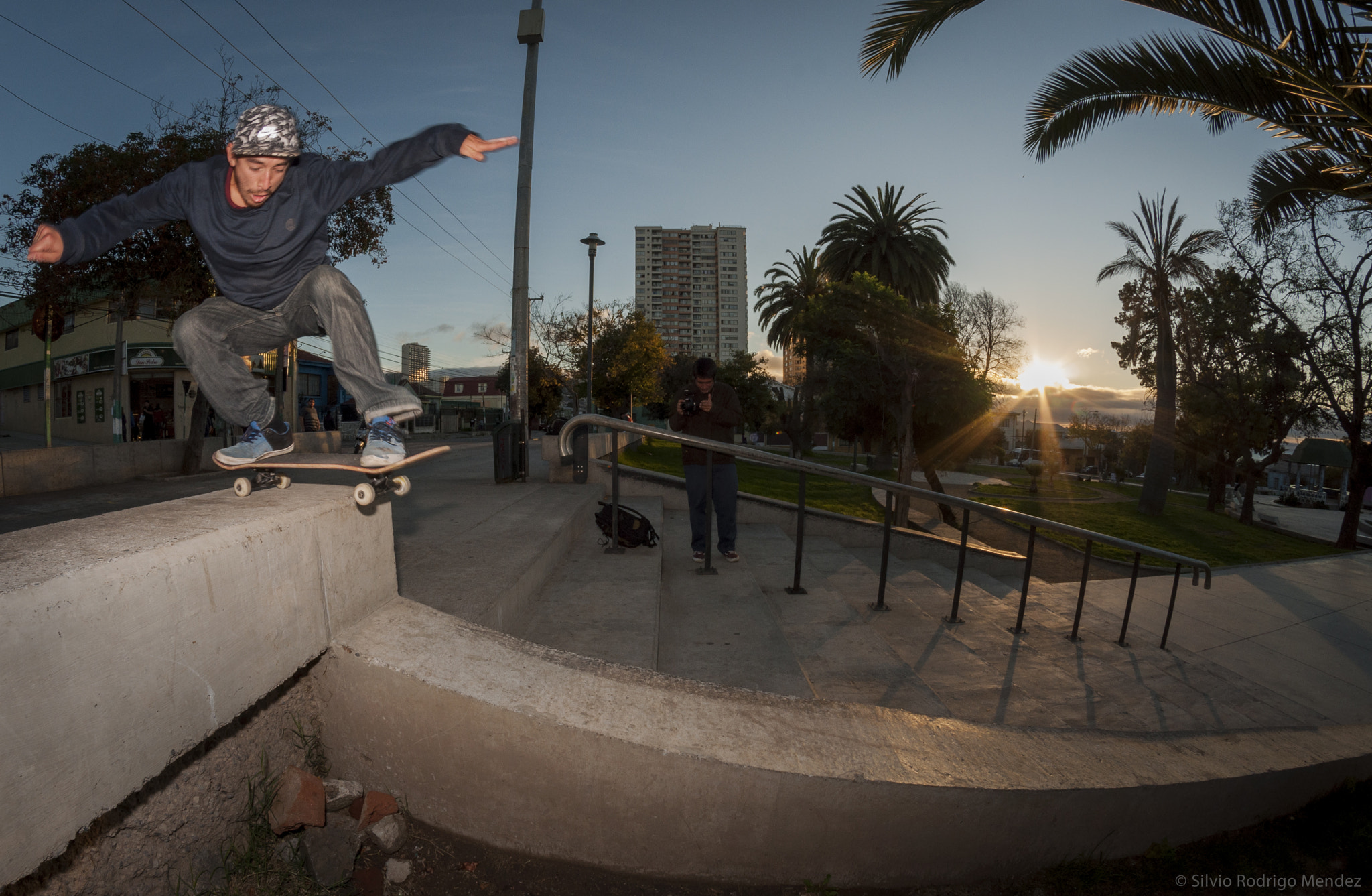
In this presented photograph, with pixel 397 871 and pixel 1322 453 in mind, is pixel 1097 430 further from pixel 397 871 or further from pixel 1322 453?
pixel 397 871

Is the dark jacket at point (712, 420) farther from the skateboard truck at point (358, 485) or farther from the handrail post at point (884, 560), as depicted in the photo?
the skateboard truck at point (358, 485)

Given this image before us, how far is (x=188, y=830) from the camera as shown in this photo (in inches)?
67.1

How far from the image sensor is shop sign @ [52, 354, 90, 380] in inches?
1129

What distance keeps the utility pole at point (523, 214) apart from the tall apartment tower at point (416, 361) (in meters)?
48.8

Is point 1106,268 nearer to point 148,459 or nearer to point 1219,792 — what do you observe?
point 1219,792

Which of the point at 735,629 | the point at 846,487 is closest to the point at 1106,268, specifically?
the point at 846,487

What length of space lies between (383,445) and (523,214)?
26.5ft

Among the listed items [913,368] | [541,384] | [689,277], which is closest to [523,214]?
[913,368]

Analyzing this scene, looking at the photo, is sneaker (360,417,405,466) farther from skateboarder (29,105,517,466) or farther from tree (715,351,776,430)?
tree (715,351,776,430)

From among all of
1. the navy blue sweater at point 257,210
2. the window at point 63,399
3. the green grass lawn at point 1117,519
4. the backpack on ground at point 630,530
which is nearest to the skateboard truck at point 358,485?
the navy blue sweater at point 257,210

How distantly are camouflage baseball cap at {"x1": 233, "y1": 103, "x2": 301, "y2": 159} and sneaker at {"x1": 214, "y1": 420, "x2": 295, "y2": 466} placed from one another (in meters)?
1.07

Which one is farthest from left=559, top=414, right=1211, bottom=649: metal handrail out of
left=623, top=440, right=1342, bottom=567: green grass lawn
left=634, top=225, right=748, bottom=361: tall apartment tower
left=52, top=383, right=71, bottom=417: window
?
left=634, top=225, right=748, bottom=361: tall apartment tower

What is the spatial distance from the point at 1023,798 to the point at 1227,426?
Result: 2906 cm

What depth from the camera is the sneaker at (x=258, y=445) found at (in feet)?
8.61
